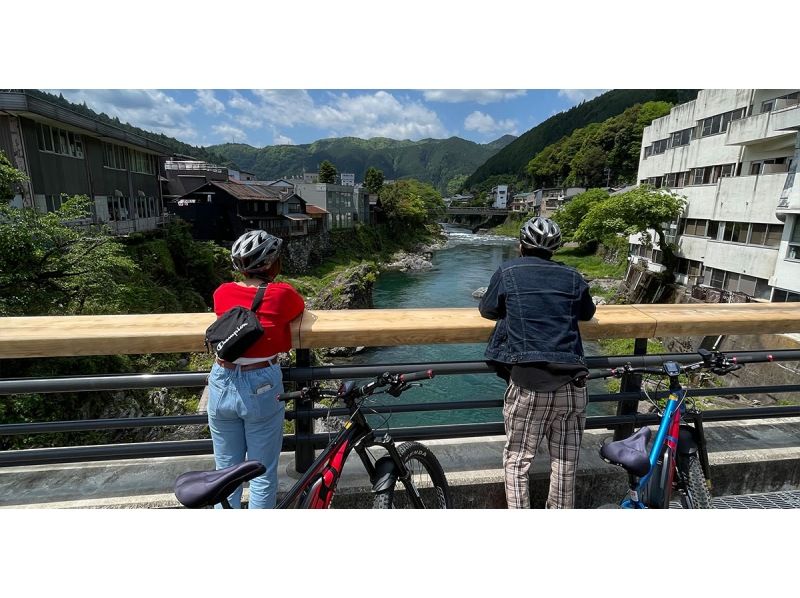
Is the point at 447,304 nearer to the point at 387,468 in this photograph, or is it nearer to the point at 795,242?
the point at 795,242

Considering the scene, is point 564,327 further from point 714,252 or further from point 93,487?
point 714,252

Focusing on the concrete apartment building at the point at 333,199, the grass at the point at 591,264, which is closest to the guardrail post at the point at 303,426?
the grass at the point at 591,264

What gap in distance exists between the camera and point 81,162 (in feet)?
68.4

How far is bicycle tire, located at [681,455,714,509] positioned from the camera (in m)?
2.43

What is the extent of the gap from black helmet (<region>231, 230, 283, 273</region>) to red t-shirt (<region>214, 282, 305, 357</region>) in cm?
10

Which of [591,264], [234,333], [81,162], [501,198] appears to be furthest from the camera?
[501,198]

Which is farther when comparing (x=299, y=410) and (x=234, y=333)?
(x=299, y=410)

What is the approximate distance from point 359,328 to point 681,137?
3354 cm

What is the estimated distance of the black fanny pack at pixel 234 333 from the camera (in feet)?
6.61

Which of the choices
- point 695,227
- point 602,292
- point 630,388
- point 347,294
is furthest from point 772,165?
point 630,388

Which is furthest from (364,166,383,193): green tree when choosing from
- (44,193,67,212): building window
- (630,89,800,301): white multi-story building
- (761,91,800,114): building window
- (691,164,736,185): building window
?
(44,193,67,212): building window

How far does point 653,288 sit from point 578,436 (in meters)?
30.4

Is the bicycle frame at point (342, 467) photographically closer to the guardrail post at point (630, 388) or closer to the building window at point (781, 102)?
the guardrail post at point (630, 388)

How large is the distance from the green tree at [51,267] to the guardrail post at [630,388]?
13.9m
